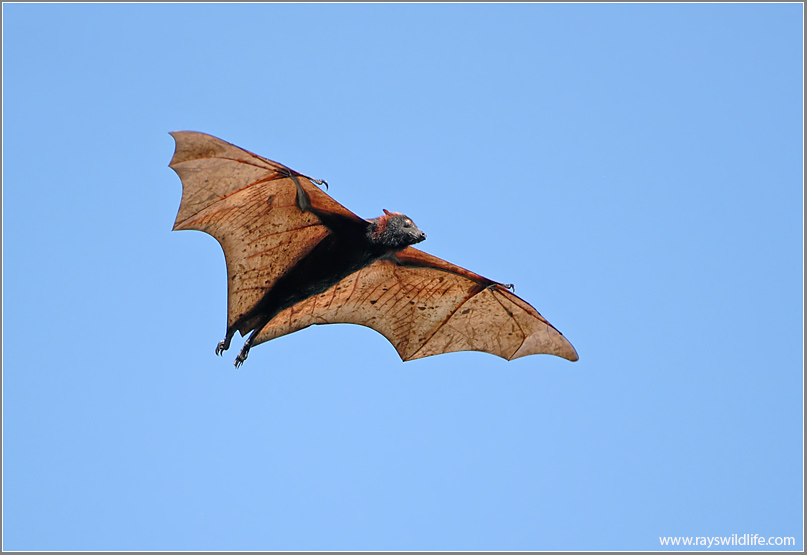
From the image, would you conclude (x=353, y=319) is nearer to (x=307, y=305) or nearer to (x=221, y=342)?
(x=307, y=305)

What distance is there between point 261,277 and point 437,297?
322cm

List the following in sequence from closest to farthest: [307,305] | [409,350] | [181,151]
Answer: [181,151] < [307,305] < [409,350]

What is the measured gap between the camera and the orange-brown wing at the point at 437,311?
15.1 meters

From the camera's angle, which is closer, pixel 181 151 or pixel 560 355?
Answer: pixel 181 151

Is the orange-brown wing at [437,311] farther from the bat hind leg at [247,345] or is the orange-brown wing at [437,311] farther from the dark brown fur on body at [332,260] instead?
the bat hind leg at [247,345]

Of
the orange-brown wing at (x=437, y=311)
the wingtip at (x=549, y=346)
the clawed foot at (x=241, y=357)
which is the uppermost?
the orange-brown wing at (x=437, y=311)

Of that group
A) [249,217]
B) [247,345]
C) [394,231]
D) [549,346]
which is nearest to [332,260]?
[394,231]

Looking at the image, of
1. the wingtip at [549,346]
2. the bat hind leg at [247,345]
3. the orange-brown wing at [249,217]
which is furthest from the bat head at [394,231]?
the wingtip at [549,346]

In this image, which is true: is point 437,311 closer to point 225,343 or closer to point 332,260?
point 332,260

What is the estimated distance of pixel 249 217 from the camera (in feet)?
47.6

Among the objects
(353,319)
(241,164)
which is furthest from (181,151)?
(353,319)

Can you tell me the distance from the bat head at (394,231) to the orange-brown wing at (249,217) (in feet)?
1.56

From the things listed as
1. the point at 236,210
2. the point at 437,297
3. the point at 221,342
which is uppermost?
the point at 236,210

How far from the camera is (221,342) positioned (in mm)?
14320
